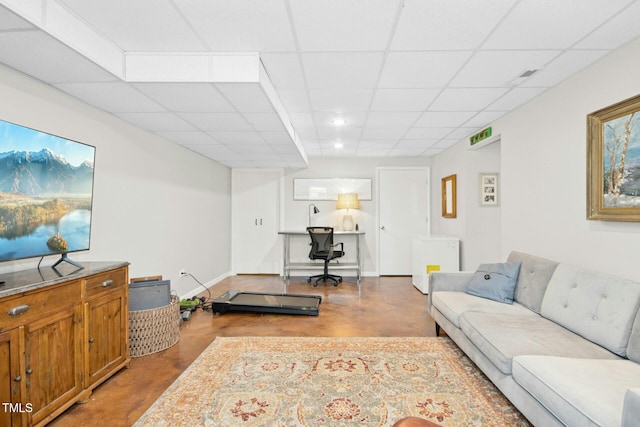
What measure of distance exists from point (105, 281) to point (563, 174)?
145 inches

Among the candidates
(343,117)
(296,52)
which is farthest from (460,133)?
(296,52)

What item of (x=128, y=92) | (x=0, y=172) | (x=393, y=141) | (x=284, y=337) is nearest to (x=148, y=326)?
(x=284, y=337)

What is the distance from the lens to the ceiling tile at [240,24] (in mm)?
1696

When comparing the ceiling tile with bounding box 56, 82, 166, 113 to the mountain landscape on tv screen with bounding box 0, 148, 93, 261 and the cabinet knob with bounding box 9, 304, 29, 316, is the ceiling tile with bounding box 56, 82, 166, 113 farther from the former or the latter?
the cabinet knob with bounding box 9, 304, 29, 316

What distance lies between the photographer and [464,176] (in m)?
4.57

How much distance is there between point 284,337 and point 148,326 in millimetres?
1202

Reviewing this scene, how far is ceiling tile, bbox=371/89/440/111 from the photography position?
2.85 meters

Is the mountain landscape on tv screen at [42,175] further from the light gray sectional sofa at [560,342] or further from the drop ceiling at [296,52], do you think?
the light gray sectional sofa at [560,342]

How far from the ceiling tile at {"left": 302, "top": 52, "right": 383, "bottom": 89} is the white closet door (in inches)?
141

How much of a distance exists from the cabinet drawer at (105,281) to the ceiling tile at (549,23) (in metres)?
3.03

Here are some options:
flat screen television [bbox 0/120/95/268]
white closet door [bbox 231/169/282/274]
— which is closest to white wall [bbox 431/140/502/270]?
white closet door [bbox 231/169/282/274]

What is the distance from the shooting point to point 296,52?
2.18 meters

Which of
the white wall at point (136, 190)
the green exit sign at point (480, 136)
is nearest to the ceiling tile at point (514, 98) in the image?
the green exit sign at point (480, 136)

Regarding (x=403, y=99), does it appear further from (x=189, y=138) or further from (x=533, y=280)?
(x=189, y=138)
